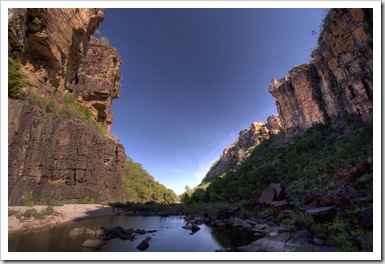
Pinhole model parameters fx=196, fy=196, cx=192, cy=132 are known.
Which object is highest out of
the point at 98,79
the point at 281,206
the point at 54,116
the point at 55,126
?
the point at 98,79

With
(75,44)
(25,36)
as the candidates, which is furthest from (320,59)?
(25,36)

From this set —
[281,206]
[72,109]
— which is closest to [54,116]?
[72,109]

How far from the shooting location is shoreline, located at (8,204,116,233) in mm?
10541

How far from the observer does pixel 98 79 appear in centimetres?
3284

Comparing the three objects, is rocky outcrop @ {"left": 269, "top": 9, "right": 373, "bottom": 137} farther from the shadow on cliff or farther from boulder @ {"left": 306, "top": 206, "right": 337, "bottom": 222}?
the shadow on cliff

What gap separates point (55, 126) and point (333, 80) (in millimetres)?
42543

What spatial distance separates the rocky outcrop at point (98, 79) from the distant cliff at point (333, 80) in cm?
3340

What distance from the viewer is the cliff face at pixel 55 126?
50.0 feet

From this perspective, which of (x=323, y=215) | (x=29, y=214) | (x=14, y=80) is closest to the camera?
(x=323, y=215)

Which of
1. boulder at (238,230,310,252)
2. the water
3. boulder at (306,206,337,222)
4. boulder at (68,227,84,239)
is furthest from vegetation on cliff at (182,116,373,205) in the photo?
boulder at (68,227,84,239)

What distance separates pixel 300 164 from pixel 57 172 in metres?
31.0

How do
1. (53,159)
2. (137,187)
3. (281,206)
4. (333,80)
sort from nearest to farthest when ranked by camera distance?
(281,206), (53,159), (333,80), (137,187)

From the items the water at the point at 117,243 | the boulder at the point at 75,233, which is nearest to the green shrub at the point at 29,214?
the water at the point at 117,243

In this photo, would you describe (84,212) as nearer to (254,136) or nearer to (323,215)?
(323,215)
